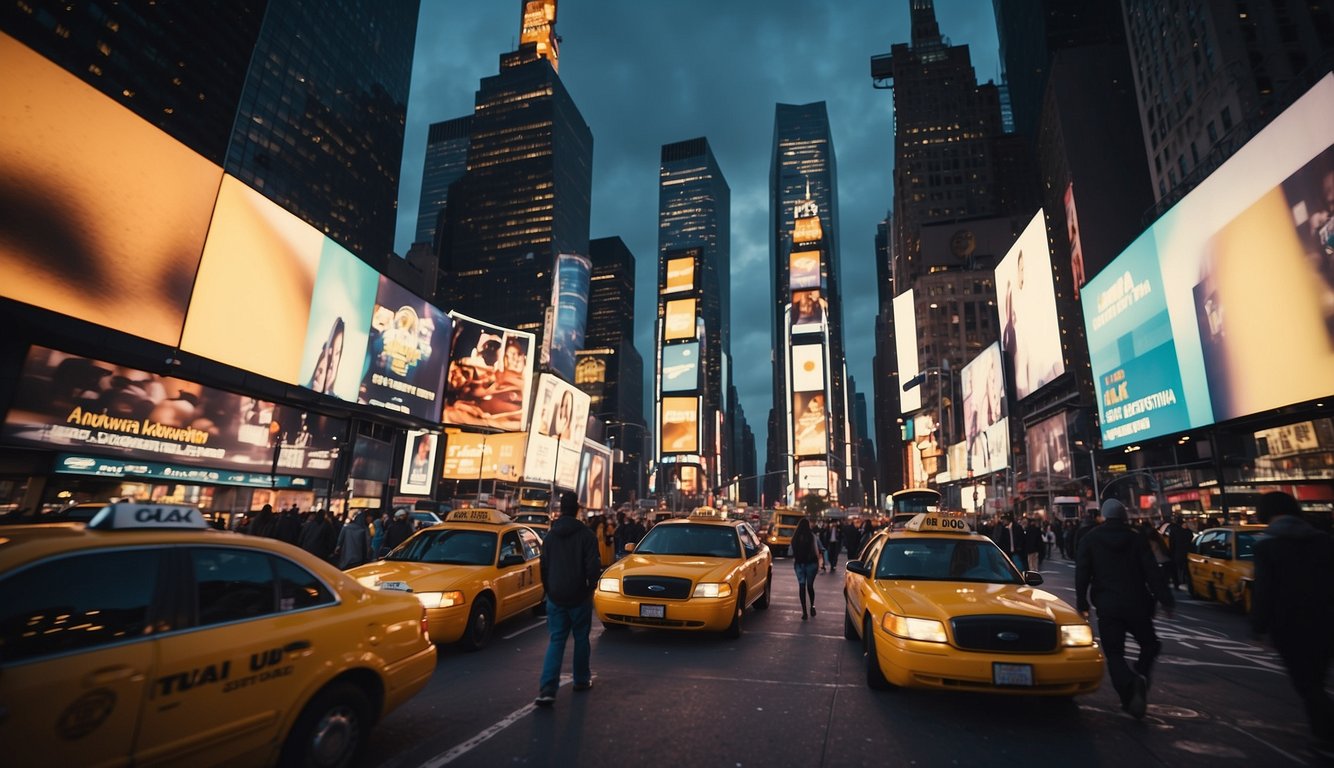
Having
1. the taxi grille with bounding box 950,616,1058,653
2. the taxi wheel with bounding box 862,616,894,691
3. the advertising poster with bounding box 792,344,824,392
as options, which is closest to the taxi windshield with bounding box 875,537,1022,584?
the taxi wheel with bounding box 862,616,894,691

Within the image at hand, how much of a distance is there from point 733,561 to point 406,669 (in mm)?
5673

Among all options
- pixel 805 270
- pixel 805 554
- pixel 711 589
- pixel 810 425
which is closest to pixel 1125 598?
pixel 711 589

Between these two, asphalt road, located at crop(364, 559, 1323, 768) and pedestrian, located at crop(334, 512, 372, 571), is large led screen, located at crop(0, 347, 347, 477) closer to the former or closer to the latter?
pedestrian, located at crop(334, 512, 372, 571)

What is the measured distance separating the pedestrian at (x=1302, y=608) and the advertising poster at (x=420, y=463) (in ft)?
176

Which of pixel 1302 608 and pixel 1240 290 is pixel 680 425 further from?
pixel 1302 608

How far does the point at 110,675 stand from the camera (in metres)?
2.67

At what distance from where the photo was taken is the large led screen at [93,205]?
51.3 feet

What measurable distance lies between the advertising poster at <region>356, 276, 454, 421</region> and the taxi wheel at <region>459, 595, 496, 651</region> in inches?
1029

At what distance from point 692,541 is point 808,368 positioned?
339 feet

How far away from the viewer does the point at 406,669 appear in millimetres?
4328

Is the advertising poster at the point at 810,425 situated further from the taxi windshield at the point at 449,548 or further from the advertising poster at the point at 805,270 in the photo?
the taxi windshield at the point at 449,548

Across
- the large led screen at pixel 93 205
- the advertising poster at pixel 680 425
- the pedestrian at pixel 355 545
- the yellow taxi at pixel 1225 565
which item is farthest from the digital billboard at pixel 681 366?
the pedestrian at pixel 355 545

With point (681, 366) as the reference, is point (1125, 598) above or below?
below

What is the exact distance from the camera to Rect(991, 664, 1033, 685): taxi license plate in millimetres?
4891
